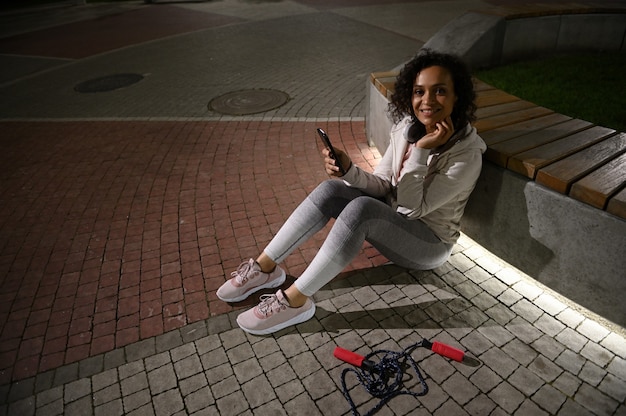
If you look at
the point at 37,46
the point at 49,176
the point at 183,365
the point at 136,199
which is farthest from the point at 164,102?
the point at 37,46

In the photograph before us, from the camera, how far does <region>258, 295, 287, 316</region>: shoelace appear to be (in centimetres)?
270

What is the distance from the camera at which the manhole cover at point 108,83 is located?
25.4 ft

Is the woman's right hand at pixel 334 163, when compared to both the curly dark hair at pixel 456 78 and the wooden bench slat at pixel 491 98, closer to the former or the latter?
the curly dark hair at pixel 456 78

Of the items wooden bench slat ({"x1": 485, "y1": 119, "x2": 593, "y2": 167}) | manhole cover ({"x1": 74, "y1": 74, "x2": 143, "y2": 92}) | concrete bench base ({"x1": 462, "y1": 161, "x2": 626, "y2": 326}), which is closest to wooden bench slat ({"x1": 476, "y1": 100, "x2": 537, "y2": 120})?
wooden bench slat ({"x1": 485, "y1": 119, "x2": 593, "y2": 167})

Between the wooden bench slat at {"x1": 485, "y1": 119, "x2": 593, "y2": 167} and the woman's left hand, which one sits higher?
the woman's left hand

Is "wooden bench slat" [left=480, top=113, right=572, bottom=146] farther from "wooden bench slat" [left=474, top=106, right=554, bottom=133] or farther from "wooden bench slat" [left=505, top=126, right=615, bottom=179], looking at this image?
"wooden bench slat" [left=505, top=126, right=615, bottom=179]

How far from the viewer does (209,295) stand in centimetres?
308

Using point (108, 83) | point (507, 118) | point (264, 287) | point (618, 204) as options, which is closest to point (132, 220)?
point (264, 287)

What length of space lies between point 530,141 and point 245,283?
2251 millimetres

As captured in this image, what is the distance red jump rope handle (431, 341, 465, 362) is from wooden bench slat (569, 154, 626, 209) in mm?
1149

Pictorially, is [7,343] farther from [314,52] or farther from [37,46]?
[37,46]

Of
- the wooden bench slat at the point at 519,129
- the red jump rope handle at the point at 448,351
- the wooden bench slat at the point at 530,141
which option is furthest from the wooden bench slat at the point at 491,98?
the red jump rope handle at the point at 448,351

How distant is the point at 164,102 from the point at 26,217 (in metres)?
3.32

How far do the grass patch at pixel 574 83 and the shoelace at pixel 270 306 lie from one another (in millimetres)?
3451
